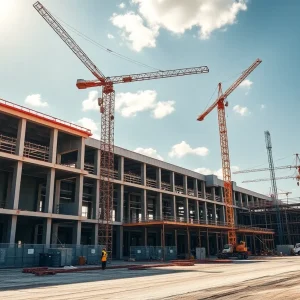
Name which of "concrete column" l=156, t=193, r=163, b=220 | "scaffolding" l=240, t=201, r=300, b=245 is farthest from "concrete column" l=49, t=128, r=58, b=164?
"scaffolding" l=240, t=201, r=300, b=245

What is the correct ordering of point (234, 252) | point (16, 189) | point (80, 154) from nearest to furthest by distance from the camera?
point (16, 189) < point (80, 154) < point (234, 252)

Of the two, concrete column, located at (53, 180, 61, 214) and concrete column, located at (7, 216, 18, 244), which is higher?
concrete column, located at (53, 180, 61, 214)

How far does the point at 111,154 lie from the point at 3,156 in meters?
18.1

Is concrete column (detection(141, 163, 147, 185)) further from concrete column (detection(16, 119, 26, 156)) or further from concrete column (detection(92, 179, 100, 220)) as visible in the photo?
concrete column (detection(16, 119, 26, 156))

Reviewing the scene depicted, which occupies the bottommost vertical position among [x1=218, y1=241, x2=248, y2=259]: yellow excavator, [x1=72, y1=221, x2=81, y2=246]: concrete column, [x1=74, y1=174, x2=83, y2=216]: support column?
[x1=218, y1=241, x2=248, y2=259]: yellow excavator

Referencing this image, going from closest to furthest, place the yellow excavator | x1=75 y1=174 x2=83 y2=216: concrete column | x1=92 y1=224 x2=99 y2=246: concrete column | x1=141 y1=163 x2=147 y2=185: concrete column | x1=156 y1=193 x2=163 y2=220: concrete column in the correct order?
1. x1=75 y1=174 x2=83 y2=216: concrete column
2. x1=92 y1=224 x2=99 y2=246: concrete column
3. the yellow excavator
4. x1=141 y1=163 x2=147 y2=185: concrete column
5. x1=156 y1=193 x2=163 y2=220: concrete column

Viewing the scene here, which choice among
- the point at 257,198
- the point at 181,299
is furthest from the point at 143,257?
the point at 257,198

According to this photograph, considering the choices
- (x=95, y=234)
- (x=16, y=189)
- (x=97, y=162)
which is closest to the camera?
(x=16, y=189)

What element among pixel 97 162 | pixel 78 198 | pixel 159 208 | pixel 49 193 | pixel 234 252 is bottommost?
pixel 234 252

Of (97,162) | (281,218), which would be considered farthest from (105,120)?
(281,218)

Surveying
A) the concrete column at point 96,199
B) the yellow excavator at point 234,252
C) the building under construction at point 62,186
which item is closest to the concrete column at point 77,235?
the building under construction at point 62,186

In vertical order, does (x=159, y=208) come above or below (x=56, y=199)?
above

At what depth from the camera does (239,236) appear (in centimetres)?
7656

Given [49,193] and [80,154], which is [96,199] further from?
[49,193]
